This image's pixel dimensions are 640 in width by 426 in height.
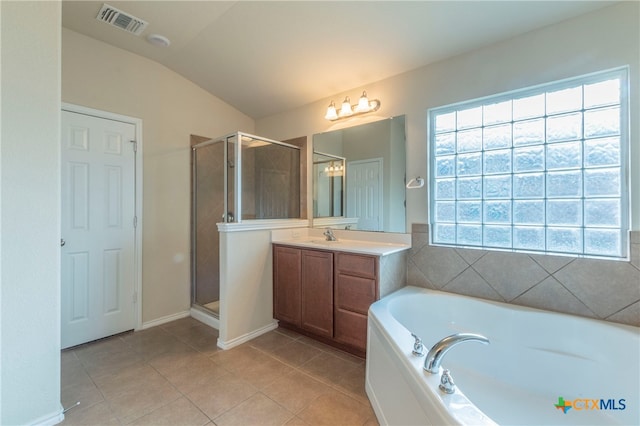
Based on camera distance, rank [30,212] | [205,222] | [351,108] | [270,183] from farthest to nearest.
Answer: [205,222]
[270,183]
[351,108]
[30,212]

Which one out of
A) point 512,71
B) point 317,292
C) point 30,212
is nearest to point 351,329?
point 317,292

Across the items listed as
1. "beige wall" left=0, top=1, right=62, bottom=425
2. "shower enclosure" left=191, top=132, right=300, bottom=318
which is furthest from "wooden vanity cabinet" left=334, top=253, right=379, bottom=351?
"beige wall" left=0, top=1, right=62, bottom=425

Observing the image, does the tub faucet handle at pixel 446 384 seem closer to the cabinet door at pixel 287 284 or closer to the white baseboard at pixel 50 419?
the cabinet door at pixel 287 284

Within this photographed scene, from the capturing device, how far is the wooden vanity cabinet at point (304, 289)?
7.72 feet

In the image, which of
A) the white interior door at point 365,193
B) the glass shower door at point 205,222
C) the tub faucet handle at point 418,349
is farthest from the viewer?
the glass shower door at point 205,222

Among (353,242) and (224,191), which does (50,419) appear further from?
(353,242)

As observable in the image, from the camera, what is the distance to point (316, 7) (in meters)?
1.97

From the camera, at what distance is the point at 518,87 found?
1957 mm

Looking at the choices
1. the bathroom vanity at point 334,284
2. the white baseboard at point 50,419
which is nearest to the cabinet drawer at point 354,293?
the bathroom vanity at point 334,284

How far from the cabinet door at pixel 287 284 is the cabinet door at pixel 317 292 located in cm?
7

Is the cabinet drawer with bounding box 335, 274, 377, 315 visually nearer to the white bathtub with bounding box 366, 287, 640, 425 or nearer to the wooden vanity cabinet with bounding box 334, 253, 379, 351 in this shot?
the wooden vanity cabinet with bounding box 334, 253, 379, 351

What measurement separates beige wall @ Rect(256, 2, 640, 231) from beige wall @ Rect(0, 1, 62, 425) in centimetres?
218

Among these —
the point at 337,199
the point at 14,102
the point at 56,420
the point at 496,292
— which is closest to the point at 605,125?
the point at 496,292

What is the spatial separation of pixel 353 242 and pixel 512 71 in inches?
70.7
